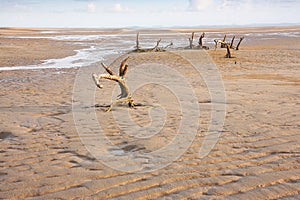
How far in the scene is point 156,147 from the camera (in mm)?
5348

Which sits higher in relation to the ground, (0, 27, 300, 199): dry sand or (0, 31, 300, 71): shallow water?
(0, 27, 300, 199): dry sand

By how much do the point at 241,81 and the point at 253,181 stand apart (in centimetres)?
830

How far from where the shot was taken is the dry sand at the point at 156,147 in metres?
3.87

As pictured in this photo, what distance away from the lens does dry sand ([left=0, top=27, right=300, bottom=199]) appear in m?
3.87

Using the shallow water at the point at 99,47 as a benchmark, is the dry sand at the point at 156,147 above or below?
above

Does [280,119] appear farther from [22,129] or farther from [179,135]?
[22,129]

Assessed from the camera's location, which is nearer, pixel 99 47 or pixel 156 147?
pixel 156 147

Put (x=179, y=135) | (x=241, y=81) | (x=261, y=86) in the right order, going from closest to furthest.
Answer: (x=179, y=135) < (x=261, y=86) < (x=241, y=81)

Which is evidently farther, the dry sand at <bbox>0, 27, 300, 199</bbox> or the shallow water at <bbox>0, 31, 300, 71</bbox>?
the shallow water at <bbox>0, 31, 300, 71</bbox>

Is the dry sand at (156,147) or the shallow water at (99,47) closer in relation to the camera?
the dry sand at (156,147)

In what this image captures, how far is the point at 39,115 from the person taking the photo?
7.50 metres

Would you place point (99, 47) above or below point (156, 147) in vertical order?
below

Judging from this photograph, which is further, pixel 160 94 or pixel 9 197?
pixel 160 94

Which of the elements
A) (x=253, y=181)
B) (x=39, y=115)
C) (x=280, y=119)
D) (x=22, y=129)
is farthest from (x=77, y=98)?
(x=253, y=181)
